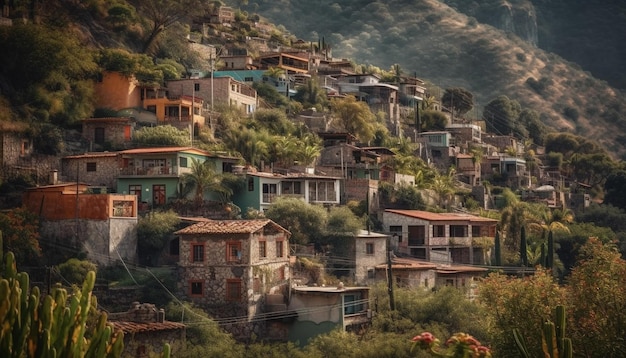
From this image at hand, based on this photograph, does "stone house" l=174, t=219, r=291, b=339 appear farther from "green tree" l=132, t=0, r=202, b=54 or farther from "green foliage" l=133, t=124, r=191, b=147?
"green tree" l=132, t=0, r=202, b=54

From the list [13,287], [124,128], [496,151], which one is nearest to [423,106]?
[496,151]

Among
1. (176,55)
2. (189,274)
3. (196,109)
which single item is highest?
(176,55)

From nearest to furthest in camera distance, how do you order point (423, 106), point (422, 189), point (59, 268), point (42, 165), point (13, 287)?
point (13, 287)
point (59, 268)
point (42, 165)
point (422, 189)
point (423, 106)

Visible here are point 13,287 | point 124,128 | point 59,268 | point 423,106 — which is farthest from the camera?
point 423,106

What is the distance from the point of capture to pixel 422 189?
84875 mm

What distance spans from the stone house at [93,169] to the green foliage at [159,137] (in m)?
4.04

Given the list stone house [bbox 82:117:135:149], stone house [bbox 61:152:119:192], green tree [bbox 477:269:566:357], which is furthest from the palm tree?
green tree [bbox 477:269:566:357]

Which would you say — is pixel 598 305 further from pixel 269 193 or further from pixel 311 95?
pixel 311 95

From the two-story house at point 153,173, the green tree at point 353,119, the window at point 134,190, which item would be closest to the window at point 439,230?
the two-story house at point 153,173

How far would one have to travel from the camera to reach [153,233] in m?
62.0

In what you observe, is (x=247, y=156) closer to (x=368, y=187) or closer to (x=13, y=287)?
(x=368, y=187)

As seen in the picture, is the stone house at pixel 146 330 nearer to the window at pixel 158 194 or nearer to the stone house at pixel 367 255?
the window at pixel 158 194

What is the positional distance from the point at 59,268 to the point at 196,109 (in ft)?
81.6

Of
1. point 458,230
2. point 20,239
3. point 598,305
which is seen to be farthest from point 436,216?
point 598,305
